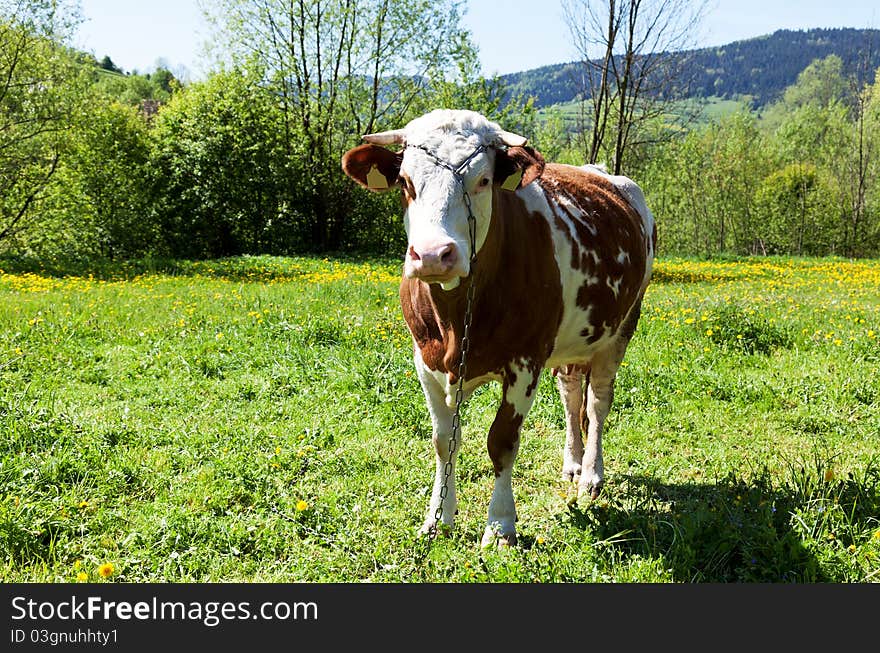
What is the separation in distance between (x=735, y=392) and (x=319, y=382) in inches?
165

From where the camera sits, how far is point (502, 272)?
11.6 ft

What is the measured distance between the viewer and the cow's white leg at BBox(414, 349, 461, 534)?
3.84 meters

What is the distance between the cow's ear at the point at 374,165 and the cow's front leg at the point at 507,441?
1280 millimetres

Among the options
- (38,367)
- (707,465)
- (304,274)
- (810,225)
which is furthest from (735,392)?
(810,225)

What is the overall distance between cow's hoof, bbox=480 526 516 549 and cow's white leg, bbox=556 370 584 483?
123 cm

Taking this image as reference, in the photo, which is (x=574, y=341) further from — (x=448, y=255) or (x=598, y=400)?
(x=448, y=255)

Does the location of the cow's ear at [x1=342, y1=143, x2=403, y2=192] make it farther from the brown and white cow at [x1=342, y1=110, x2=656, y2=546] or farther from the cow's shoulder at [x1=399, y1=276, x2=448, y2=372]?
the cow's shoulder at [x1=399, y1=276, x2=448, y2=372]

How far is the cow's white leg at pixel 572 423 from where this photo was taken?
4.85 metres

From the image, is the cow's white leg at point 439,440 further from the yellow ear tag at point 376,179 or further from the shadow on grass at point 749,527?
the yellow ear tag at point 376,179

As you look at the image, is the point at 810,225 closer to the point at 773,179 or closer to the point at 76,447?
the point at 773,179

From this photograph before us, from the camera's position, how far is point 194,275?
1603 cm

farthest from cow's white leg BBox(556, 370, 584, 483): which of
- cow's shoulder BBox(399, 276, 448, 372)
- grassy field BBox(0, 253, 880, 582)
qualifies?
cow's shoulder BBox(399, 276, 448, 372)

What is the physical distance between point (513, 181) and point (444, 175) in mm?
529

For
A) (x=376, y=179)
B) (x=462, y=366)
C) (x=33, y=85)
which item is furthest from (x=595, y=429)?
(x=33, y=85)
